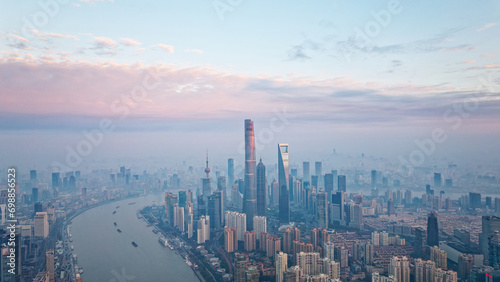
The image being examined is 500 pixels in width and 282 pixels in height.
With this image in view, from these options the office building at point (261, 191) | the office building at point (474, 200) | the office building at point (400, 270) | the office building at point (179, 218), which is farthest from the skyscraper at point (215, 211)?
the office building at point (474, 200)

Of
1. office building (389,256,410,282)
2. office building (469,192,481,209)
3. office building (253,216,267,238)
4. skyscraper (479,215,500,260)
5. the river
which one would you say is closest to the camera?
office building (389,256,410,282)

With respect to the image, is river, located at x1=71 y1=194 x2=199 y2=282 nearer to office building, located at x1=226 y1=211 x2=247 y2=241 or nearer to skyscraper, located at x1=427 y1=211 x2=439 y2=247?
office building, located at x1=226 y1=211 x2=247 y2=241

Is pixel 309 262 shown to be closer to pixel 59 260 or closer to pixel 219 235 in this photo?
pixel 219 235

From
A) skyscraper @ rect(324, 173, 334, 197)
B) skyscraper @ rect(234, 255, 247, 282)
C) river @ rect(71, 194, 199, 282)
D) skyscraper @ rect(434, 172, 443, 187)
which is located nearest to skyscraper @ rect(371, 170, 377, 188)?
skyscraper @ rect(324, 173, 334, 197)

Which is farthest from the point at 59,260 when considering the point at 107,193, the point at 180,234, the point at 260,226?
the point at 107,193

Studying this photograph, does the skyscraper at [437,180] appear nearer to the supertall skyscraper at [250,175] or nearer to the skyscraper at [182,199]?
the supertall skyscraper at [250,175]
